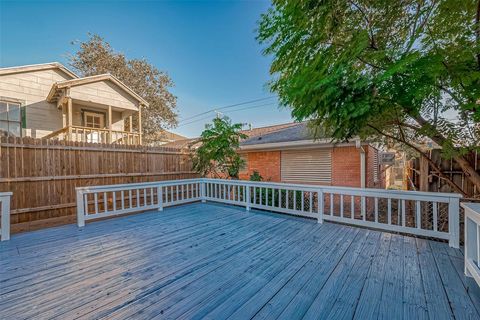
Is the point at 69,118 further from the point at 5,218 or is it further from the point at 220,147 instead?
the point at 220,147

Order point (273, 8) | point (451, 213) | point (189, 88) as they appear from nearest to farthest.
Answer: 1. point (451, 213)
2. point (273, 8)
3. point (189, 88)

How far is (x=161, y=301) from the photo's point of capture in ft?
6.06

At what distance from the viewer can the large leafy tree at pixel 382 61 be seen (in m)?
2.44

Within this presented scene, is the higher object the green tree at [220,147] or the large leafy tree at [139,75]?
the large leafy tree at [139,75]

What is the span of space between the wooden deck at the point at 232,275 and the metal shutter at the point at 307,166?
361 cm

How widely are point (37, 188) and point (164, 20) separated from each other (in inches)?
243

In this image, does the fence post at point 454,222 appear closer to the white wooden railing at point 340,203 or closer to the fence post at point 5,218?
the white wooden railing at point 340,203

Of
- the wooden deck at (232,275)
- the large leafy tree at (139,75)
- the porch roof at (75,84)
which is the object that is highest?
the large leafy tree at (139,75)

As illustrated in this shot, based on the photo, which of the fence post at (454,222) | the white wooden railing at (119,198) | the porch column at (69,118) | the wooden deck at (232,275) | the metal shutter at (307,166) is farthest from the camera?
the metal shutter at (307,166)

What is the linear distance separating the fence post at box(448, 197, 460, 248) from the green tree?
4.81 m

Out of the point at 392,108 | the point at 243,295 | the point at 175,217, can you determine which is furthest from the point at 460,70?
the point at 175,217

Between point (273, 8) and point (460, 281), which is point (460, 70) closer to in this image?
point (460, 281)

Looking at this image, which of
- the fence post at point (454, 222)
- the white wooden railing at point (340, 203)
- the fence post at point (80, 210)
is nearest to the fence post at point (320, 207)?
the white wooden railing at point (340, 203)

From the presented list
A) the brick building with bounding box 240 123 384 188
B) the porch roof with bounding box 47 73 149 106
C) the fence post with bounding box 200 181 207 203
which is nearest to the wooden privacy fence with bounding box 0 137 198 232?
the fence post with bounding box 200 181 207 203
